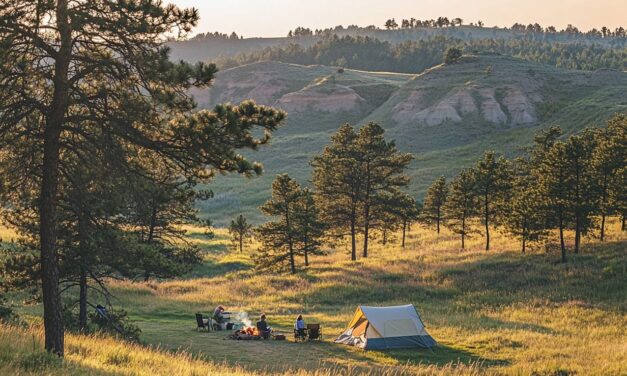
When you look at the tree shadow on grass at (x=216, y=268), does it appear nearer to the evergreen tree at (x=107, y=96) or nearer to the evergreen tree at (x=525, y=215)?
the evergreen tree at (x=525, y=215)

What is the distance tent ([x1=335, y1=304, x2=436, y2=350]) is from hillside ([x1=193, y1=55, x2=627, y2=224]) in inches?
2462

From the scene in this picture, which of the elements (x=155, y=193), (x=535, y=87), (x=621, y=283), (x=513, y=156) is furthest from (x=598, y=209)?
(x=535, y=87)

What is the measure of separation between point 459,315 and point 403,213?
60.7ft

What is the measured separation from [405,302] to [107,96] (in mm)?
29232

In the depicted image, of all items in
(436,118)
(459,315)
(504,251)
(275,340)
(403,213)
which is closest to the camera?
(275,340)

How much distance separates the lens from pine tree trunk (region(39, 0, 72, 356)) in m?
12.4

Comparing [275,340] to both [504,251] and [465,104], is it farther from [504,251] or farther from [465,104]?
[465,104]

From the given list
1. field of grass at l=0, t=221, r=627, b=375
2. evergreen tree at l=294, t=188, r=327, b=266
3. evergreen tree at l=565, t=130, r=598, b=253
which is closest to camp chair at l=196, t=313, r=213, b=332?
field of grass at l=0, t=221, r=627, b=375

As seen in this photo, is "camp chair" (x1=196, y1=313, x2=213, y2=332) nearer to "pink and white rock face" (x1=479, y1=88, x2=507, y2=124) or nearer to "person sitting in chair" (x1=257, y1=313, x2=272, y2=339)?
"person sitting in chair" (x1=257, y1=313, x2=272, y2=339)

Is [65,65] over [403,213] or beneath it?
over

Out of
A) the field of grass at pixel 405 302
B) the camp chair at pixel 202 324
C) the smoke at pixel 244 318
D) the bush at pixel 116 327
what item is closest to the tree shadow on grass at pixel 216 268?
the field of grass at pixel 405 302

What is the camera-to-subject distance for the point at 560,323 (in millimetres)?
30422

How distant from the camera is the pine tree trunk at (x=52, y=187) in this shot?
12.4 metres

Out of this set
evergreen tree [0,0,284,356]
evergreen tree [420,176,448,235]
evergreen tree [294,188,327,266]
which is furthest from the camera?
evergreen tree [420,176,448,235]
